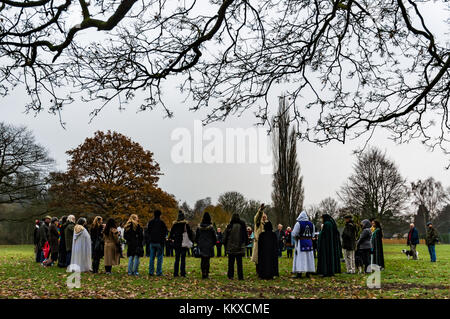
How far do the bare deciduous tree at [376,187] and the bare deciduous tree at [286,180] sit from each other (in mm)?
10258

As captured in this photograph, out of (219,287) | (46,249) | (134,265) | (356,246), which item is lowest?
(219,287)

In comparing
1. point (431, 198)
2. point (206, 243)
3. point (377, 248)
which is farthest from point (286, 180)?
point (431, 198)

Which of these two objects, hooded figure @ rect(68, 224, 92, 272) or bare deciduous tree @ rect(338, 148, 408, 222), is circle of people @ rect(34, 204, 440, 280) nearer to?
hooded figure @ rect(68, 224, 92, 272)

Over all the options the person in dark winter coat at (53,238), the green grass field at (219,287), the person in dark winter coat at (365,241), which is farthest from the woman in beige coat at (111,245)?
the person in dark winter coat at (365,241)

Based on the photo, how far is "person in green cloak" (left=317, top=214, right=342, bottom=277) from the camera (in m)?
13.6

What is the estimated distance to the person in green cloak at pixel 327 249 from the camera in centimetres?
1364

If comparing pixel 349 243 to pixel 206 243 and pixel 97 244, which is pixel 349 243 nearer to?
pixel 206 243

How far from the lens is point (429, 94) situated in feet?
28.8

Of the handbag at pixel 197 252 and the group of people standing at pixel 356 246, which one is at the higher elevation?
the group of people standing at pixel 356 246

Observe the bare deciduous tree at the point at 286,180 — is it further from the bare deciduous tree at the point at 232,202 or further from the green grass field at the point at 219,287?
the bare deciduous tree at the point at 232,202

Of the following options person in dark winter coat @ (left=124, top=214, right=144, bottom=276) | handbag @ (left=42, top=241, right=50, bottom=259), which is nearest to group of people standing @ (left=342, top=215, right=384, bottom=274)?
person in dark winter coat @ (left=124, top=214, right=144, bottom=276)

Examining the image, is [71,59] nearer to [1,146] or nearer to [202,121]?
[202,121]

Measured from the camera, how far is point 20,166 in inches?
1332

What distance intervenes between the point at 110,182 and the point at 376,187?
26.7 m
